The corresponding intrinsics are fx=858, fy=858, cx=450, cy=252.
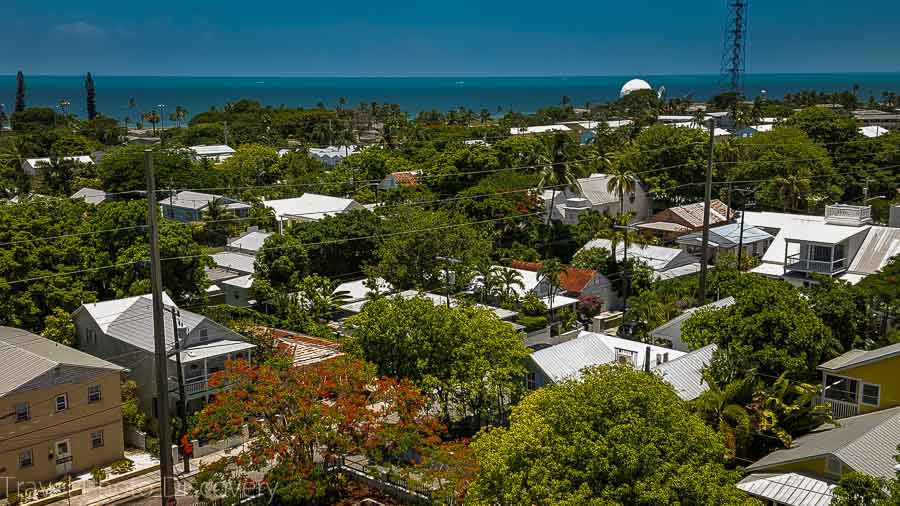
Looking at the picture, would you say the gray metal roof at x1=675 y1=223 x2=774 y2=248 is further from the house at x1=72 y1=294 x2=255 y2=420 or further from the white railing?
the house at x1=72 y1=294 x2=255 y2=420

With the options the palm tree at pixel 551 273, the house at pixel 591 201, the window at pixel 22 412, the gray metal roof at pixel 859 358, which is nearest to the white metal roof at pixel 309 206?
the house at pixel 591 201

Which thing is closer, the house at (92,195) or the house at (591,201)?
the house at (591,201)

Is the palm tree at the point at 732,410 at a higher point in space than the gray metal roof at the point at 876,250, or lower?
lower

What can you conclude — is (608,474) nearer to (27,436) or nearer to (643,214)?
(27,436)

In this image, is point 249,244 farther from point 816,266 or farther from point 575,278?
point 816,266

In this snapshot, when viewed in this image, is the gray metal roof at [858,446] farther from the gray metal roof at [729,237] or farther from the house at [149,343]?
the gray metal roof at [729,237]

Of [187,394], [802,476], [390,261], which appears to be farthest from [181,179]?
[802,476]

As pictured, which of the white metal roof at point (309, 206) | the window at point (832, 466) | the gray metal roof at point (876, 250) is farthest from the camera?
the white metal roof at point (309, 206)
